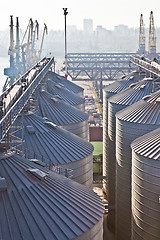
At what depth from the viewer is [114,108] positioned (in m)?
38.8

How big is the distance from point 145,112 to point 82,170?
7256mm

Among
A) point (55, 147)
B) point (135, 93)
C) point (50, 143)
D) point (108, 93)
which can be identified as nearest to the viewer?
point (55, 147)

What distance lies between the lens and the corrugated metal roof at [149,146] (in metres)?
24.1

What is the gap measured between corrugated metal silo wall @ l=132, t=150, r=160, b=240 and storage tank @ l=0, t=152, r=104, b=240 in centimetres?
497

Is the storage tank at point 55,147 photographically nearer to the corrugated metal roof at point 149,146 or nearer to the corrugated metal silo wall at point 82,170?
the corrugated metal silo wall at point 82,170

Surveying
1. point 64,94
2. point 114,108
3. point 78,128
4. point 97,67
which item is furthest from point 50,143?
point 97,67

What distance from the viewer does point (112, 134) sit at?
4009 cm

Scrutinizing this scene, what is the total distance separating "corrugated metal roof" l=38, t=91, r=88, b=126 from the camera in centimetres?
3410

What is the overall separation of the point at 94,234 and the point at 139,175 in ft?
26.8

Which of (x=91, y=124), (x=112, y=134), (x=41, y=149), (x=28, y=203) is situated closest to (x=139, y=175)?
(x=41, y=149)

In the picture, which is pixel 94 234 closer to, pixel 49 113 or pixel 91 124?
pixel 49 113

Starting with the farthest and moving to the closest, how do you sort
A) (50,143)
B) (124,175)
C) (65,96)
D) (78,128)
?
→ (65,96) < (78,128) < (124,175) < (50,143)

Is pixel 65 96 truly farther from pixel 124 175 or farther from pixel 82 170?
pixel 82 170

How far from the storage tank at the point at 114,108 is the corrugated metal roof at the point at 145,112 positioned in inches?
Answer: 171
